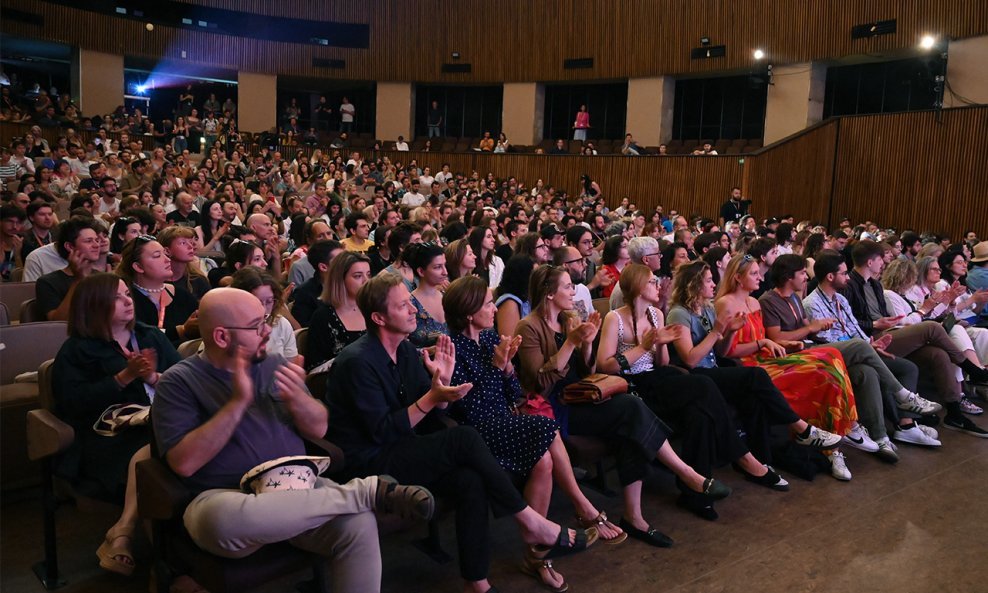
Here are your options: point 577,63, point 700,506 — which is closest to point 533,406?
point 700,506

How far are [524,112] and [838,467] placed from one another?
1607 cm

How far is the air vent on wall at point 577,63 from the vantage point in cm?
1753

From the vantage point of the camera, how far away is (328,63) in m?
19.9

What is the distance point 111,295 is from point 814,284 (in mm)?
4678

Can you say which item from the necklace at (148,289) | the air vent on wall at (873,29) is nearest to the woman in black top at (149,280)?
the necklace at (148,289)

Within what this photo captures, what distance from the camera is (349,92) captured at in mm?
22719

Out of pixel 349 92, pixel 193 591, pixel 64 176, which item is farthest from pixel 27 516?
pixel 349 92

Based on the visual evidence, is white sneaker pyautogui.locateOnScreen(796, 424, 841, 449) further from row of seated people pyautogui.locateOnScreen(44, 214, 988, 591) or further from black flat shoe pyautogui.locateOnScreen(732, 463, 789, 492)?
black flat shoe pyautogui.locateOnScreen(732, 463, 789, 492)

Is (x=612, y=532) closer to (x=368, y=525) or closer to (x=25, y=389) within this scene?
(x=368, y=525)

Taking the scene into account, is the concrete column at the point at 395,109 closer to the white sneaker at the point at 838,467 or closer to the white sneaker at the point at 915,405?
the white sneaker at the point at 915,405

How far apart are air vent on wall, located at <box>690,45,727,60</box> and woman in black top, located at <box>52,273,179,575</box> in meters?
14.7

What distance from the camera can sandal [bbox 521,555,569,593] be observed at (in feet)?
9.00

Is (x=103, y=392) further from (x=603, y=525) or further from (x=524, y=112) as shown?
(x=524, y=112)

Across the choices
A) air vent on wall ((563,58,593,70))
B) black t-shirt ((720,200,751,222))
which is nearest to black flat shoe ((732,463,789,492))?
black t-shirt ((720,200,751,222))
